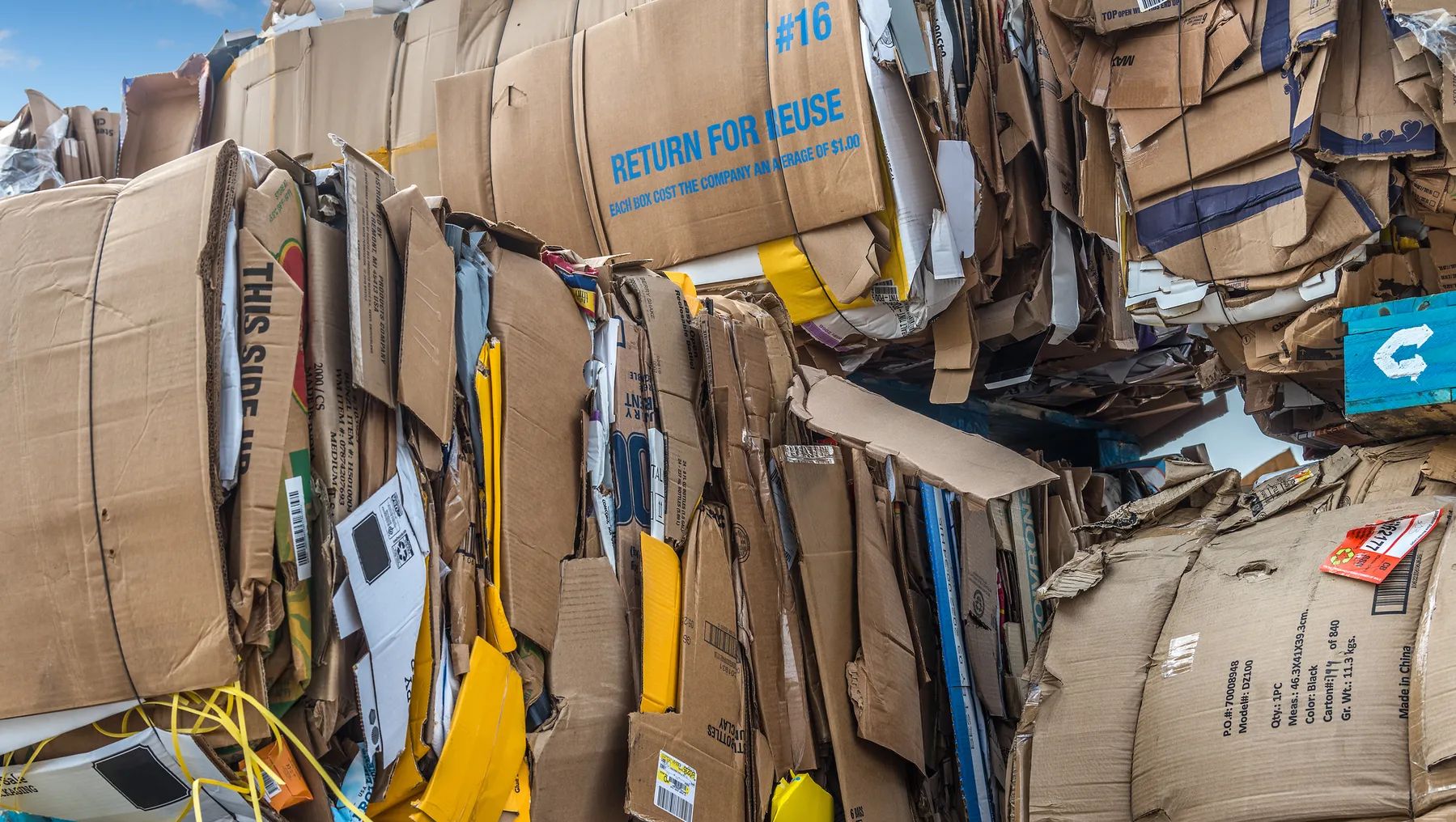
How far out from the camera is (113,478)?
1.43m

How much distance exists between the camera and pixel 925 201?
308 centimetres

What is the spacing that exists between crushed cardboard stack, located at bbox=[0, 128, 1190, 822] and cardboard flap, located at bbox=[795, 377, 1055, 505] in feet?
0.03

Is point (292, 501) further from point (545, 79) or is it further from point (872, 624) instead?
point (545, 79)

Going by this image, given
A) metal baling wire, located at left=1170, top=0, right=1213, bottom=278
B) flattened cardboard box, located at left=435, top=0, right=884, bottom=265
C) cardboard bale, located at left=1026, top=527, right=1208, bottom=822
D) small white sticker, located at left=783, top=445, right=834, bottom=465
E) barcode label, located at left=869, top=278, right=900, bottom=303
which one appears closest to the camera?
cardboard bale, located at left=1026, top=527, right=1208, bottom=822

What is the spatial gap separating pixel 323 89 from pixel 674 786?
10.2ft

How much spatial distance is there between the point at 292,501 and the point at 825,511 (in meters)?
1.39

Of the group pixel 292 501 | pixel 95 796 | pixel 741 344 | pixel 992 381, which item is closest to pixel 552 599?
pixel 292 501

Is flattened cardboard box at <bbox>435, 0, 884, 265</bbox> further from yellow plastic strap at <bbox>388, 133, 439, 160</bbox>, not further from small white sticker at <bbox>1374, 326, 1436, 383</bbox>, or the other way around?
small white sticker at <bbox>1374, 326, 1436, 383</bbox>

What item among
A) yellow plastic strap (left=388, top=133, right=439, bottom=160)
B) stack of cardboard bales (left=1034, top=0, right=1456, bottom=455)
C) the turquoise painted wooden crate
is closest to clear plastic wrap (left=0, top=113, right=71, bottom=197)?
yellow plastic strap (left=388, top=133, right=439, bottom=160)

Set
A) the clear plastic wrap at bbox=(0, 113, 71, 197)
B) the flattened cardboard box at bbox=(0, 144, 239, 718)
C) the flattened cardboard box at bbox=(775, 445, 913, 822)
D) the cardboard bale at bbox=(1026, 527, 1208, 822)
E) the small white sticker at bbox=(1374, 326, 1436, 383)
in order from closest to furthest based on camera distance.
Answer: the flattened cardboard box at bbox=(0, 144, 239, 718) < the cardboard bale at bbox=(1026, 527, 1208, 822) < the small white sticker at bbox=(1374, 326, 1436, 383) < the flattened cardboard box at bbox=(775, 445, 913, 822) < the clear plastic wrap at bbox=(0, 113, 71, 197)

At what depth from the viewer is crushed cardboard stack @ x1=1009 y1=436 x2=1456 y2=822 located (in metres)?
1.81

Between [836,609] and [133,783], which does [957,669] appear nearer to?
[836,609]

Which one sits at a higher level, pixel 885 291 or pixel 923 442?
pixel 885 291

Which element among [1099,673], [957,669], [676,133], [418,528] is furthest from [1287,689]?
[676,133]
